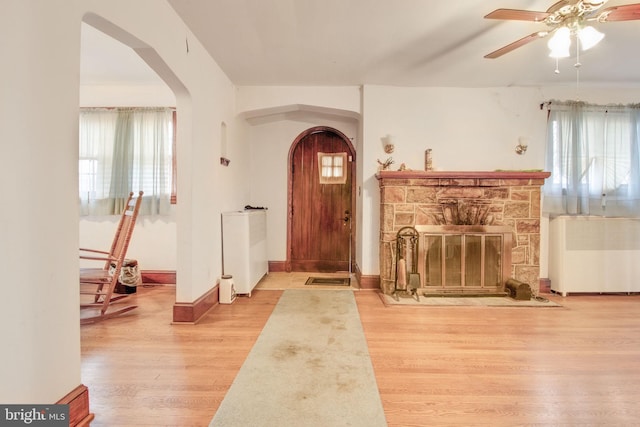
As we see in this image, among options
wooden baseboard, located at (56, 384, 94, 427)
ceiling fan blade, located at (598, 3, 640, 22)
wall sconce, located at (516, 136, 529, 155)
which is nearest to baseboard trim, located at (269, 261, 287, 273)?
wooden baseboard, located at (56, 384, 94, 427)

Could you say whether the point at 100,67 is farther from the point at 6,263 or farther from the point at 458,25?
the point at 458,25

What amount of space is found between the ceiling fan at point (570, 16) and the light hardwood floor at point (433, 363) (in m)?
2.27

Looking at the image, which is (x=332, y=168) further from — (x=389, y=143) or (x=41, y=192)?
(x=41, y=192)

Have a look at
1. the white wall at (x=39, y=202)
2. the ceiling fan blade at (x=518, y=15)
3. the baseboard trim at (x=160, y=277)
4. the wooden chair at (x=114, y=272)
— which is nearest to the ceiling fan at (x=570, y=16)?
the ceiling fan blade at (x=518, y=15)

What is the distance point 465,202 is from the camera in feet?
12.9

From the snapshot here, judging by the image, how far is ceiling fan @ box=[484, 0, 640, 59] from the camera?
1.99 m

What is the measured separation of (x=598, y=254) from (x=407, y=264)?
2.35 meters

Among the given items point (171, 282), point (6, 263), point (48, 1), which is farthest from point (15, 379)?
point (171, 282)

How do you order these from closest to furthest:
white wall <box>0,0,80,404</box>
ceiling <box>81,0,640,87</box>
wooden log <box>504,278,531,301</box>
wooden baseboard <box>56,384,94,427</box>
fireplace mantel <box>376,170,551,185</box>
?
white wall <box>0,0,80,404</box> → wooden baseboard <box>56,384,94,427</box> → ceiling <box>81,0,640,87</box> → wooden log <box>504,278,531,301</box> → fireplace mantel <box>376,170,551,185</box>

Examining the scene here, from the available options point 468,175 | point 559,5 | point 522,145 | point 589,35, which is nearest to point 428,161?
point 468,175

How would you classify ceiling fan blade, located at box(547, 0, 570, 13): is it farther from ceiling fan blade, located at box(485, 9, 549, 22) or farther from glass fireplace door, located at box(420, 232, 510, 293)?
glass fireplace door, located at box(420, 232, 510, 293)

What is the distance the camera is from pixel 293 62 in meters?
3.43

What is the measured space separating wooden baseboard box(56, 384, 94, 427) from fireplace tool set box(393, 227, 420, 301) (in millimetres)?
2932

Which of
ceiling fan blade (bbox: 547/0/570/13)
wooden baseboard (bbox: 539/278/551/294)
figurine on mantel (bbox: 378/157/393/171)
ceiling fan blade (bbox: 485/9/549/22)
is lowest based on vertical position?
wooden baseboard (bbox: 539/278/551/294)
